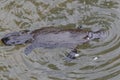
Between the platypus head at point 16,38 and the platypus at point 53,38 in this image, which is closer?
the platypus at point 53,38

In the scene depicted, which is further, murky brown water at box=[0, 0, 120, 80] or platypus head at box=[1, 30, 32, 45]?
platypus head at box=[1, 30, 32, 45]

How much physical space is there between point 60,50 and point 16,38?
0.69m

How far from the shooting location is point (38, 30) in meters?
5.06

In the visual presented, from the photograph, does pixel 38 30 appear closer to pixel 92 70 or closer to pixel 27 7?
pixel 27 7

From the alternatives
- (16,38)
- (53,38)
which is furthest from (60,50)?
(16,38)

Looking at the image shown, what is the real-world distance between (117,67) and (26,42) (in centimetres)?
143

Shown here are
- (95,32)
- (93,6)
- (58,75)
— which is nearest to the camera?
(58,75)

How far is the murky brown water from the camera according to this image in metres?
4.84

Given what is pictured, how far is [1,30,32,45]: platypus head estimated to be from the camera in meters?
5.03

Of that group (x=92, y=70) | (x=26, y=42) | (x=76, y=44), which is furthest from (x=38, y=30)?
(x=92, y=70)

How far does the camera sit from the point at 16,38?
5.05 m

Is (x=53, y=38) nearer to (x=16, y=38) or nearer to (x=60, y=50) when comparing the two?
(x=60, y=50)

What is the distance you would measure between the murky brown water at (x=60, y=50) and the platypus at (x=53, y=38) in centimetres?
10

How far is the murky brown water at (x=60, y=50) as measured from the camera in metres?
4.84
